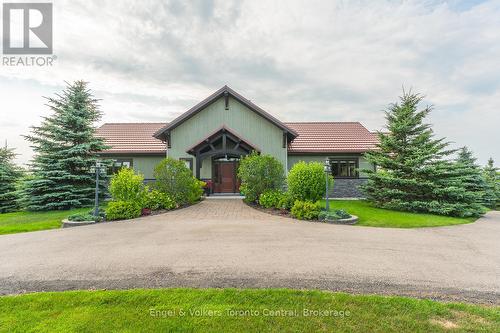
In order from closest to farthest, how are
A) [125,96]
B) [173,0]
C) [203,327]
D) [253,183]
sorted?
[203,327] → [173,0] → [253,183] → [125,96]

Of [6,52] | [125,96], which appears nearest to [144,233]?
[6,52]

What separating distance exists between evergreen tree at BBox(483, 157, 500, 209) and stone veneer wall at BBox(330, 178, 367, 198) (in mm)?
8049

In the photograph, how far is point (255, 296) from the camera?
11.7ft

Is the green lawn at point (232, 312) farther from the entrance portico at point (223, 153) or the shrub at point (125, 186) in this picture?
the entrance portico at point (223, 153)

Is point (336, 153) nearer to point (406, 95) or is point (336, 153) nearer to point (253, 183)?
point (406, 95)

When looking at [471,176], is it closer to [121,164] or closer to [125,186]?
[125,186]

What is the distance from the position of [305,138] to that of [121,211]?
49.0ft

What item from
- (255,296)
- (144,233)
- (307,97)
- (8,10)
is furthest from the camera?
(307,97)

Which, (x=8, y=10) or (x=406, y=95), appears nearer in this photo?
(x=8, y=10)

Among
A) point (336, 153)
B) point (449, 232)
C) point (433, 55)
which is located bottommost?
point (449, 232)

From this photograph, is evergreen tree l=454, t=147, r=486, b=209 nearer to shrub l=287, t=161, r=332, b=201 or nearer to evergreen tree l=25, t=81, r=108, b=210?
shrub l=287, t=161, r=332, b=201

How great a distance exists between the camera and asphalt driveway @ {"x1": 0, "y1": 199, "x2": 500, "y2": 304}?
164 inches

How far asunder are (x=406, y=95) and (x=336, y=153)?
20.1 ft

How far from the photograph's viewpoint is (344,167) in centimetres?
1841
